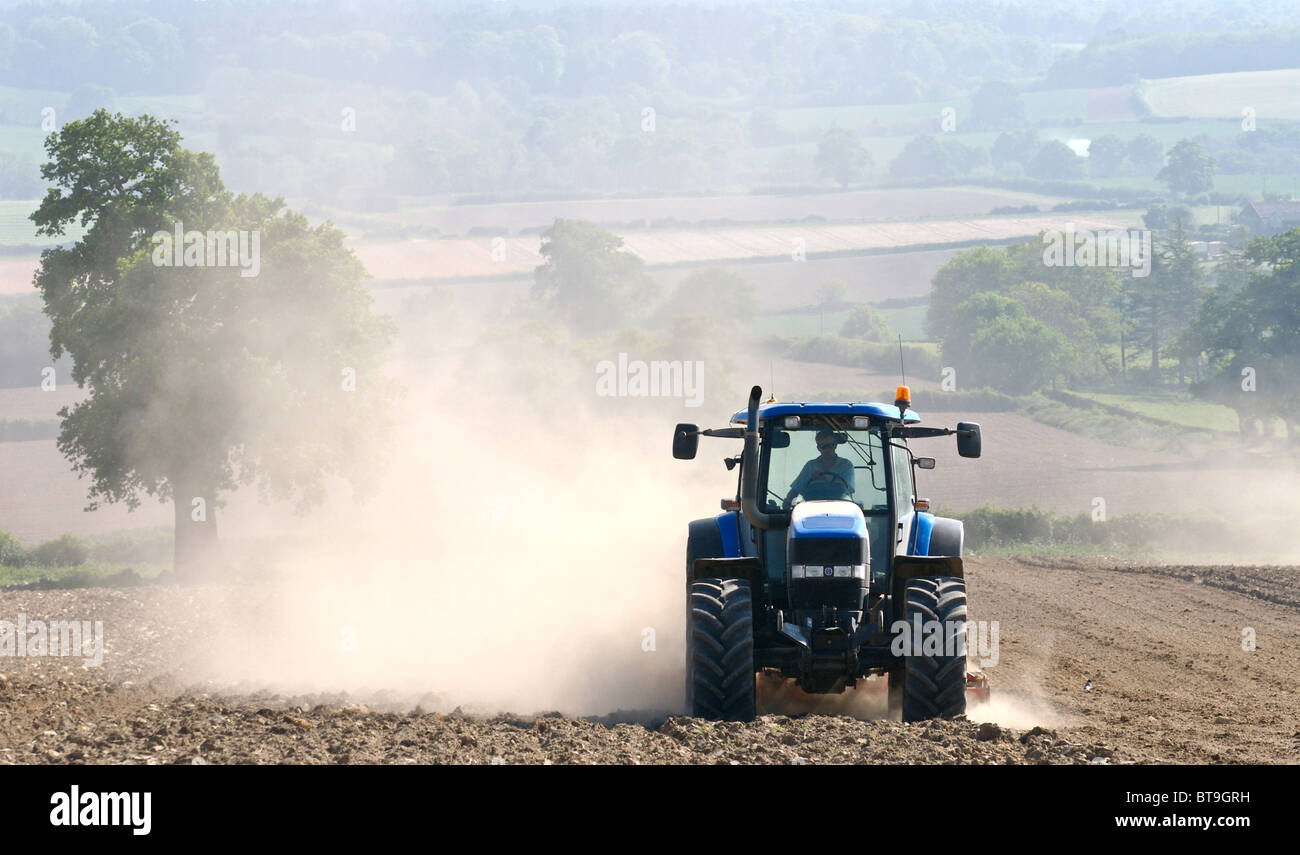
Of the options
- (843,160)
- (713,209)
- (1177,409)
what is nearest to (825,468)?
(1177,409)

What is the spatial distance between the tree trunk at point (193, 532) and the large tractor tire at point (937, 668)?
2304cm

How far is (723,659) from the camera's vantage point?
1118cm

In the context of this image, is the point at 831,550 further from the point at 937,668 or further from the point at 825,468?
the point at 825,468

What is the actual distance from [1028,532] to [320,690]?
88.6 feet

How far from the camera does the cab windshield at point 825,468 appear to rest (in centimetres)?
1224

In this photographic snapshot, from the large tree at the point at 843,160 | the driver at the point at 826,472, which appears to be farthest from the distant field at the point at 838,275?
the driver at the point at 826,472

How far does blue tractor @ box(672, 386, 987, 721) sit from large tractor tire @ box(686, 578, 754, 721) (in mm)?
10

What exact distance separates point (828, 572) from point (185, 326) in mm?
21909

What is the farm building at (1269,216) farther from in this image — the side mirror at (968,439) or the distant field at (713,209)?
the side mirror at (968,439)

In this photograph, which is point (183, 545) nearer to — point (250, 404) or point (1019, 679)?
point (250, 404)

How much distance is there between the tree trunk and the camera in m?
31.2

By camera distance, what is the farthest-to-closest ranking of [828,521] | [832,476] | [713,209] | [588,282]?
[713,209], [588,282], [832,476], [828,521]
